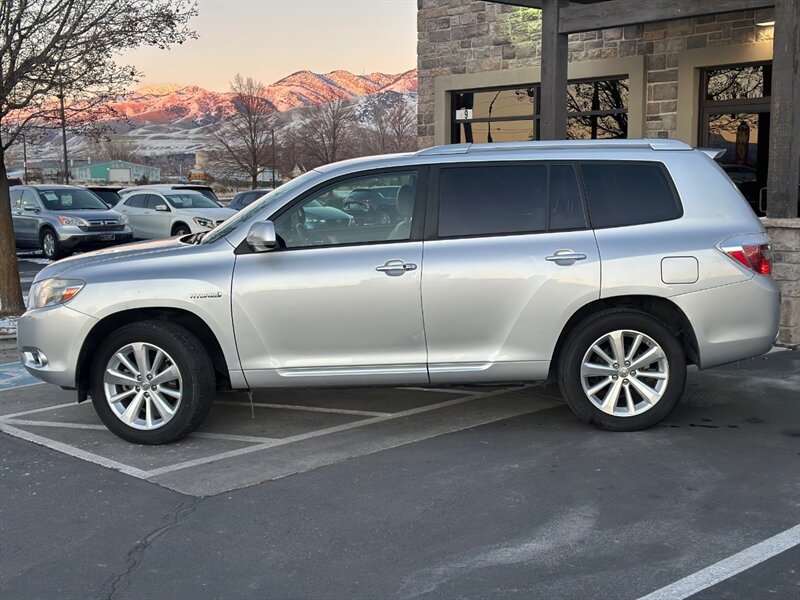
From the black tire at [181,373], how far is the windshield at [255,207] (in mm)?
727

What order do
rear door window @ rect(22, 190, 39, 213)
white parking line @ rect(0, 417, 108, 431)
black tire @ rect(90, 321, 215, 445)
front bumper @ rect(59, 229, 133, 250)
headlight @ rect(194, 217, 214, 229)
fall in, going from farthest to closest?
1. headlight @ rect(194, 217, 214, 229)
2. rear door window @ rect(22, 190, 39, 213)
3. front bumper @ rect(59, 229, 133, 250)
4. white parking line @ rect(0, 417, 108, 431)
5. black tire @ rect(90, 321, 215, 445)

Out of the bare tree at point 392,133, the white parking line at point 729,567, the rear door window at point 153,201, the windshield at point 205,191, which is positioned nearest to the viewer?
the white parking line at point 729,567

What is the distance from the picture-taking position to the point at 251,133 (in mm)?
77438

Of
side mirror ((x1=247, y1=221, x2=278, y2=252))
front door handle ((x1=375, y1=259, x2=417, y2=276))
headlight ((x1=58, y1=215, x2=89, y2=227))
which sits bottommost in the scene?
headlight ((x1=58, y1=215, x2=89, y2=227))

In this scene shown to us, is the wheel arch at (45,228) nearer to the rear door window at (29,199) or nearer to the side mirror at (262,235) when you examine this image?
the rear door window at (29,199)

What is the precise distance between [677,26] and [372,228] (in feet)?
27.6

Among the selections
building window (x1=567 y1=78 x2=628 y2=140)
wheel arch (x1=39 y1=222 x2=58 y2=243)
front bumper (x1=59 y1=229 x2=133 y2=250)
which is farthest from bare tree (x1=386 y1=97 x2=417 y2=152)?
building window (x1=567 y1=78 x2=628 y2=140)

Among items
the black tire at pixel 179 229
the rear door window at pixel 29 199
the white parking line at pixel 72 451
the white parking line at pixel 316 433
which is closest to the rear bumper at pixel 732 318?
the white parking line at pixel 316 433

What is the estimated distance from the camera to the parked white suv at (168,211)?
75.3 feet

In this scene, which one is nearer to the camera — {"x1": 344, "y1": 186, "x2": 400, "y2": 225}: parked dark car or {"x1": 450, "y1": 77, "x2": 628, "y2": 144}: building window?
{"x1": 344, "y1": 186, "x2": 400, "y2": 225}: parked dark car

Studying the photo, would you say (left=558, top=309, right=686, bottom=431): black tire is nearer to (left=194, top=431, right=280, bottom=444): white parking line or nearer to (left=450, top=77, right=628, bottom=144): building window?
(left=194, top=431, right=280, bottom=444): white parking line

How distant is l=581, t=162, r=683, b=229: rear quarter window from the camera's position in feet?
20.9

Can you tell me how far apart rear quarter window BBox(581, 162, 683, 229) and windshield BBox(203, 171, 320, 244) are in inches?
76.4

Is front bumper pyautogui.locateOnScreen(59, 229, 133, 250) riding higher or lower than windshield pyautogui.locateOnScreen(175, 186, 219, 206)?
lower
